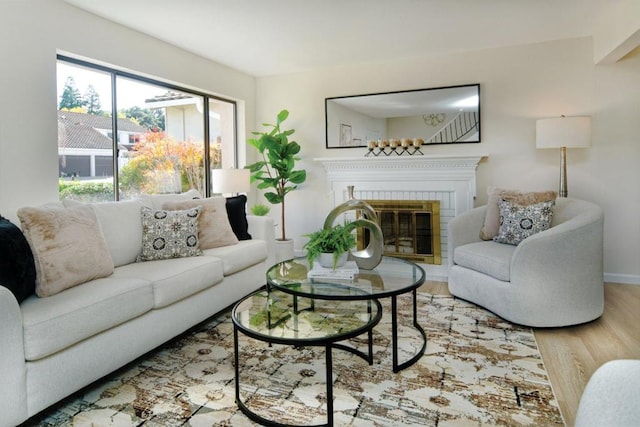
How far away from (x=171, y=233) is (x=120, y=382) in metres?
1.15

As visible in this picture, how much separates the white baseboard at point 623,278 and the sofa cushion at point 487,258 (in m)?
1.56

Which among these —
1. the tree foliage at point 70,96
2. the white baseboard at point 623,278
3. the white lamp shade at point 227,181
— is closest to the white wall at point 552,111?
the white baseboard at point 623,278

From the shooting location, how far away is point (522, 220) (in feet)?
10.9

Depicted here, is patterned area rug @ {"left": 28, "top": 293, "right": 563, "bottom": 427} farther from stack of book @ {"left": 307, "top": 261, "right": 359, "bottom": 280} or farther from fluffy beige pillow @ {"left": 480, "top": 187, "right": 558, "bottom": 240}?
fluffy beige pillow @ {"left": 480, "top": 187, "right": 558, "bottom": 240}

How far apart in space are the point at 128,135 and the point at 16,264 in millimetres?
2057

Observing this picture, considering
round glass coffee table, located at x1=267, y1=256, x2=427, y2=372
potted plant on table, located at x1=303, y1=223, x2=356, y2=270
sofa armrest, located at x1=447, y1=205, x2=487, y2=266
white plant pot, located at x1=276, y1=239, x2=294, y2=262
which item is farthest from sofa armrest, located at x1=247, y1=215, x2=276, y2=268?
sofa armrest, located at x1=447, y1=205, x2=487, y2=266

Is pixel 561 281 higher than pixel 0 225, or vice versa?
pixel 0 225

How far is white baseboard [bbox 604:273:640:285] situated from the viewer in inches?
158

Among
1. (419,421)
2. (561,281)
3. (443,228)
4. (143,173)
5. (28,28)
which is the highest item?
(28,28)

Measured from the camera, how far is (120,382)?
2219 millimetres

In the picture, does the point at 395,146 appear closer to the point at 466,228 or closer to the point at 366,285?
the point at 466,228

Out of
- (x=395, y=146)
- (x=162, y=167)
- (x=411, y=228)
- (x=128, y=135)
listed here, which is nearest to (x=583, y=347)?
(x=411, y=228)

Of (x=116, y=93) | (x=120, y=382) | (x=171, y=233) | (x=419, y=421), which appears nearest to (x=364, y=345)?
(x=419, y=421)

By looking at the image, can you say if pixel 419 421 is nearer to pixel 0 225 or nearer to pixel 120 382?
pixel 120 382
